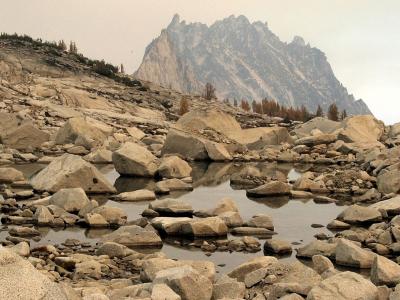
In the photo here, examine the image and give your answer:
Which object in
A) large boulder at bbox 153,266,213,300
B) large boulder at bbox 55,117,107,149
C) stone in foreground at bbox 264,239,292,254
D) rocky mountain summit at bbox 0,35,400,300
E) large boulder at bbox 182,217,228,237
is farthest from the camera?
large boulder at bbox 55,117,107,149

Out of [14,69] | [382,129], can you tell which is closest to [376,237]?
[382,129]

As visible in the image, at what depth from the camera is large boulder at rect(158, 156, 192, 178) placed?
79.2ft

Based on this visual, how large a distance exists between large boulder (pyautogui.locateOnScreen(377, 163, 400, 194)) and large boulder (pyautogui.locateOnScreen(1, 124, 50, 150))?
20.6 meters

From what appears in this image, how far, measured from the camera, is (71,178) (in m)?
18.6

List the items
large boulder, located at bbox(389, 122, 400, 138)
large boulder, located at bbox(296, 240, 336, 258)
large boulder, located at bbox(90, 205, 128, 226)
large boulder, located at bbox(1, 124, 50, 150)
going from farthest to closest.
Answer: large boulder, located at bbox(389, 122, 400, 138) < large boulder, located at bbox(1, 124, 50, 150) < large boulder, located at bbox(90, 205, 128, 226) < large boulder, located at bbox(296, 240, 336, 258)

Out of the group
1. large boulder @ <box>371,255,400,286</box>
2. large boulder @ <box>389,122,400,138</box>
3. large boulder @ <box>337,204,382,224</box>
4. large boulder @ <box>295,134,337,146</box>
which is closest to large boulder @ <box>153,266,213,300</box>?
large boulder @ <box>371,255,400,286</box>

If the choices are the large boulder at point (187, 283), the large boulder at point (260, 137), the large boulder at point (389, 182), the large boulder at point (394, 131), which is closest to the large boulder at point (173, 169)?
the large boulder at point (389, 182)

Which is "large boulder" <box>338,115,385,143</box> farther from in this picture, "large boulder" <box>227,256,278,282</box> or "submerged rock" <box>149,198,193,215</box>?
"large boulder" <box>227,256,278,282</box>

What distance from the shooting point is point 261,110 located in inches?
4087

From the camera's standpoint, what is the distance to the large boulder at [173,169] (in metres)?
24.1

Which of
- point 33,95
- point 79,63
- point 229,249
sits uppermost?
point 79,63

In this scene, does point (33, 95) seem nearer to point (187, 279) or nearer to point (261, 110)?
point (187, 279)

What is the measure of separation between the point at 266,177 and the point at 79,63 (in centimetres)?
5382

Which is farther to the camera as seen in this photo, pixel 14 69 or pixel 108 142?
pixel 14 69
